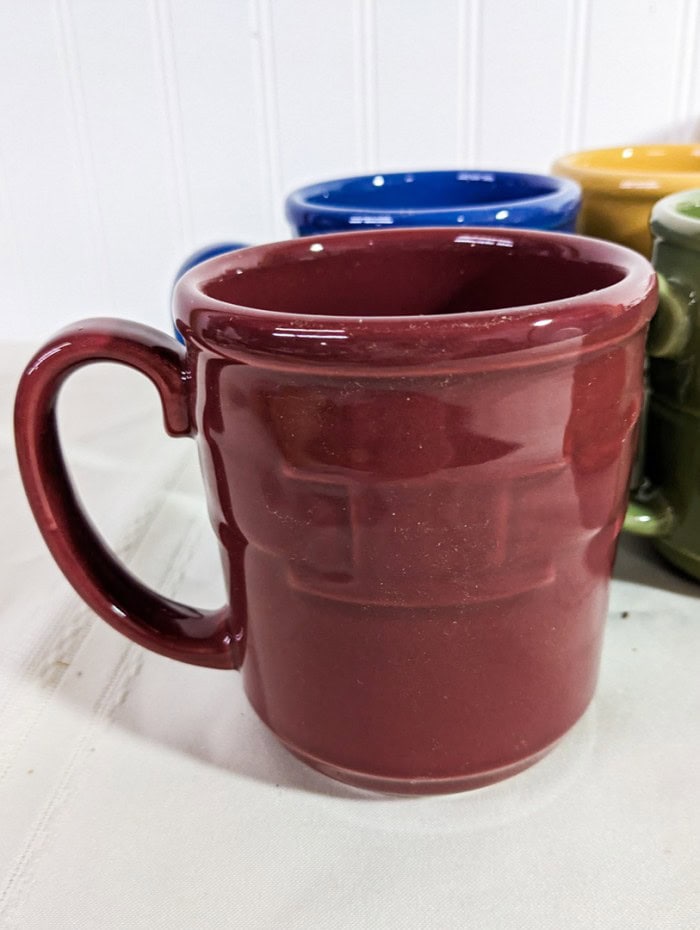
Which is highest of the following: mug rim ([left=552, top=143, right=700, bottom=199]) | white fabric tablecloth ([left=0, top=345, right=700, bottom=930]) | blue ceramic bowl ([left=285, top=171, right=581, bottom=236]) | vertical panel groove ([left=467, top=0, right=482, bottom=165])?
vertical panel groove ([left=467, top=0, right=482, bottom=165])

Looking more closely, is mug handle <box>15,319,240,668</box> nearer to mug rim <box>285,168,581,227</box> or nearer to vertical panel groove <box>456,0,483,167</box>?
mug rim <box>285,168,581,227</box>

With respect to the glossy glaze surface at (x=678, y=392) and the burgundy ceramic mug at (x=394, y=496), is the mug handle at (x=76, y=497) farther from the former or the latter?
the glossy glaze surface at (x=678, y=392)

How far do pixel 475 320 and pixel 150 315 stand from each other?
68cm

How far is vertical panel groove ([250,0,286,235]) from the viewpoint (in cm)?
71

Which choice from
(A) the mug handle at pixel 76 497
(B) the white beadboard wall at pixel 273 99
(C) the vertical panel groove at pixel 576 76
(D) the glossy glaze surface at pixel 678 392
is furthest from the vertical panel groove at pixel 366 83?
(A) the mug handle at pixel 76 497

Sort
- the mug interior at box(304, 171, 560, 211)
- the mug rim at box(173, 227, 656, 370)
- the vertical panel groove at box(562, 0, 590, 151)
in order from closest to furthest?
the mug rim at box(173, 227, 656, 370) < the mug interior at box(304, 171, 560, 211) < the vertical panel groove at box(562, 0, 590, 151)

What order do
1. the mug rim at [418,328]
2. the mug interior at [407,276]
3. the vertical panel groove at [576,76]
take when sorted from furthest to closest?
the vertical panel groove at [576,76], the mug interior at [407,276], the mug rim at [418,328]

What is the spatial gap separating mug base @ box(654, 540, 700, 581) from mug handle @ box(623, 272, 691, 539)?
1cm

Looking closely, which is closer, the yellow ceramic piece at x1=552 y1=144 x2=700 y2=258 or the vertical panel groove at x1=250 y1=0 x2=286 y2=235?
the yellow ceramic piece at x1=552 y1=144 x2=700 y2=258

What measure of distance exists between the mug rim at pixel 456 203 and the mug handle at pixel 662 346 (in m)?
0.09

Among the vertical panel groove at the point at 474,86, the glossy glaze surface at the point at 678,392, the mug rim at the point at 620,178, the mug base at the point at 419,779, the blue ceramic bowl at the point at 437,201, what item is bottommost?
the mug base at the point at 419,779

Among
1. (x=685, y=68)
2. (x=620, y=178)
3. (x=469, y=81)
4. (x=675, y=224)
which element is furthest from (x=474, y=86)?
(x=675, y=224)

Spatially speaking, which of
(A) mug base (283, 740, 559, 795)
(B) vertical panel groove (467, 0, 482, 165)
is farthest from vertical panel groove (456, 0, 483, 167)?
(A) mug base (283, 740, 559, 795)

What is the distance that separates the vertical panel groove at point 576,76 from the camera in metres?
0.67
